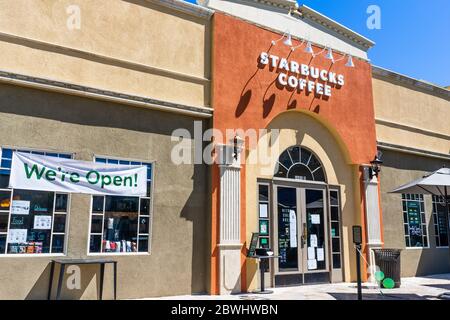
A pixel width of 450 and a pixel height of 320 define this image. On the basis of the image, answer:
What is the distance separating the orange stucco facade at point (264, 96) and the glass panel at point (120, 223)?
1827 mm

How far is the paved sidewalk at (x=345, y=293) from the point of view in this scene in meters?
8.65

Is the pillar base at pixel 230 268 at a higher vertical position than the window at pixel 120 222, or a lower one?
lower

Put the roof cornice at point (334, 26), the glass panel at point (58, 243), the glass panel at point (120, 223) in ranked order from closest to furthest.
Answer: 1. the glass panel at point (58, 243)
2. the glass panel at point (120, 223)
3. the roof cornice at point (334, 26)

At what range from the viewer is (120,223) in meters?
8.34

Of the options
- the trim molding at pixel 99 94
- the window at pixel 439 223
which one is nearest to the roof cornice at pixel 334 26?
the trim molding at pixel 99 94

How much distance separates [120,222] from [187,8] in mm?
5379

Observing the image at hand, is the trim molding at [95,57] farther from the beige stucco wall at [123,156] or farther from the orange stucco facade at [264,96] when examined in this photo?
the beige stucco wall at [123,156]

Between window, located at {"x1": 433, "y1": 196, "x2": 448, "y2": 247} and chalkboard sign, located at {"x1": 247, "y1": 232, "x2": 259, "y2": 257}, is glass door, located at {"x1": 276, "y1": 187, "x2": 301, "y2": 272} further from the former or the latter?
window, located at {"x1": 433, "y1": 196, "x2": 448, "y2": 247}

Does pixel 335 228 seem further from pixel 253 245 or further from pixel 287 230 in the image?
pixel 253 245

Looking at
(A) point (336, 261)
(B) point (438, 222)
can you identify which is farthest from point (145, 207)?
(B) point (438, 222)

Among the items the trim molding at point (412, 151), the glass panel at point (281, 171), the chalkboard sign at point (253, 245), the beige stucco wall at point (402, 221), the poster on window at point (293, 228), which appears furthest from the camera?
the trim molding at point (412, 151)

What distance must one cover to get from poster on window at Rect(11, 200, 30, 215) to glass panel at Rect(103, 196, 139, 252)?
148 cm

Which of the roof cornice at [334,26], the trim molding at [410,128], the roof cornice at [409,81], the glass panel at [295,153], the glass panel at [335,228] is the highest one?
the roof cornice at [334,26]

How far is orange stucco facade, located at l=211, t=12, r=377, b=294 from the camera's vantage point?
386 inches
